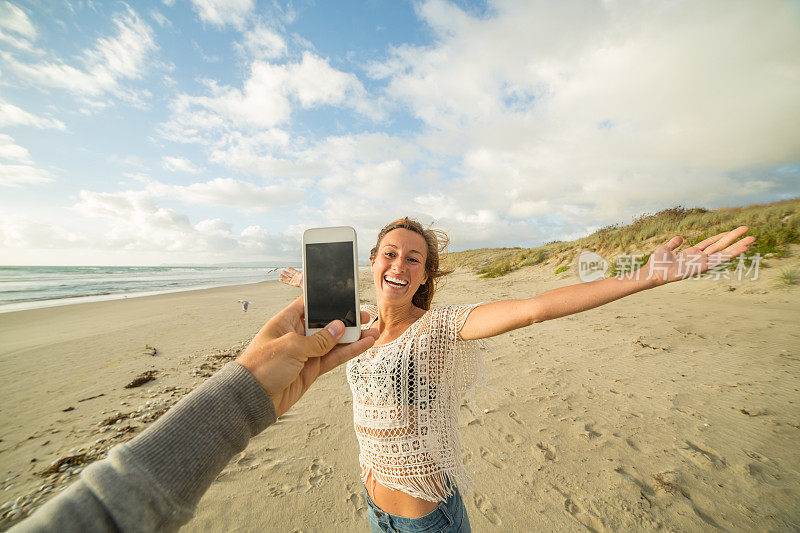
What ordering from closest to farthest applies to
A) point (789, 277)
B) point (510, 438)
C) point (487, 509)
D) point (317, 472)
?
point (487, 509) → point (317, 472) → point (510, 438) → point (789, 277)

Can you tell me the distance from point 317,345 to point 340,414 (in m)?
3.99

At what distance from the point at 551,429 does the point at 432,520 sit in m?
3.10

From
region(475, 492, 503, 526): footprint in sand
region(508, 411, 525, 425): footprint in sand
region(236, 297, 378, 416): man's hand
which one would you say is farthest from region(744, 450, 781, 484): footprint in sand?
region(236, 297, 378, 416): man's hand

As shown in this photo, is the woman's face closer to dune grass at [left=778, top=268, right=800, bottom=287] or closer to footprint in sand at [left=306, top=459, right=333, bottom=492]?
footprint in sand at [left=306, top=459, right=333, bottom=492]

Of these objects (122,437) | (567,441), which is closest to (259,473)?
(122,437)

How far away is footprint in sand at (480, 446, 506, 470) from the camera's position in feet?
11.9

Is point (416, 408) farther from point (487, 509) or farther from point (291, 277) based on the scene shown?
point (487, 509)

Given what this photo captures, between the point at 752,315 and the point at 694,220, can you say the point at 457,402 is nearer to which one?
the point at 752,315

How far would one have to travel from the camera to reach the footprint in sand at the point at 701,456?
11.0ft

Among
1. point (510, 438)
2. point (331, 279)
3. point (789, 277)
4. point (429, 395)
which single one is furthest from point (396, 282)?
point (789, 277)

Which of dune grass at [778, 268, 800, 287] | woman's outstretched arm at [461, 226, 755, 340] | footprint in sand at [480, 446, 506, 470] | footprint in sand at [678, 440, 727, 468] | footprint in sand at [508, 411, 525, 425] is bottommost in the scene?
footprint in sand at [480, 446, 506, 470]

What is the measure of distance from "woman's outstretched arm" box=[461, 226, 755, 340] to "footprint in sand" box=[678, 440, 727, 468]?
3.24m

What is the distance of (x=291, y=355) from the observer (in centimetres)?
130

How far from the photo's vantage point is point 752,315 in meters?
7.54
